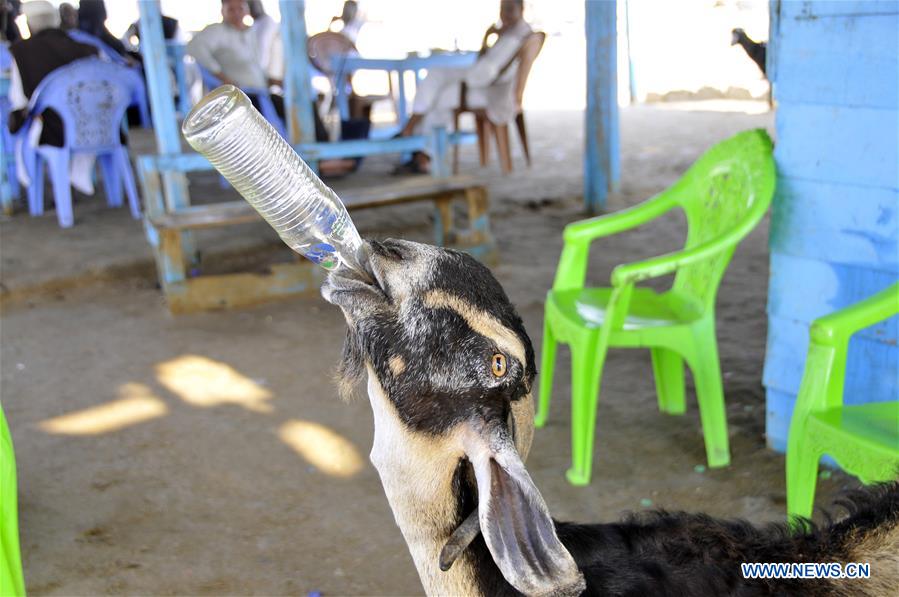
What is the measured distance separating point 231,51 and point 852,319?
667 cm

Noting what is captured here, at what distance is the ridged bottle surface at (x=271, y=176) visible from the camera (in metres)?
1.25

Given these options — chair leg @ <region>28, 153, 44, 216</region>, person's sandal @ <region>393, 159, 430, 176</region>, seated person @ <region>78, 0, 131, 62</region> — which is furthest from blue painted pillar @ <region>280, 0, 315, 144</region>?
seated person @ <region>78, 0, 131, 62</region>

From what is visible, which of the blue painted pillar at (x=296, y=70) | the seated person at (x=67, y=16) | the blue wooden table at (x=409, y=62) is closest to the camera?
the blue painted pillar at (x=296, y=70)

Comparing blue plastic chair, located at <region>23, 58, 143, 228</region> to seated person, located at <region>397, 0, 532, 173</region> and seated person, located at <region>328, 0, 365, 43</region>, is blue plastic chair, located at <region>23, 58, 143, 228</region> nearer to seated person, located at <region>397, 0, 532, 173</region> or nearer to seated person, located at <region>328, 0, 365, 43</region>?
seated person, located at <region>397, 0, 532, 173</region>

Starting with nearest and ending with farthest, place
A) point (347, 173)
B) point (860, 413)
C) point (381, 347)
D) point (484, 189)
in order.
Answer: point (381, 347) → point (860, 413) → point (484, 189) → point (347, 173)

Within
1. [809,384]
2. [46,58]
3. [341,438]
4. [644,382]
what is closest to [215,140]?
[809,384]

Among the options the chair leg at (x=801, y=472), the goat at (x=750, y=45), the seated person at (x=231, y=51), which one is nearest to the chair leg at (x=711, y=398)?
the chair leg at (x=801, y=472)

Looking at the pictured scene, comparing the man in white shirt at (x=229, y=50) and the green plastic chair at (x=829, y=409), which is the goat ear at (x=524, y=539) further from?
the man in white shirt at (x=229, y=50)

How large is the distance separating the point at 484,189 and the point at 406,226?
1175mm

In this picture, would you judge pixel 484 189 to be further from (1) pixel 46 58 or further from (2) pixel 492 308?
(2) pixel 492 308

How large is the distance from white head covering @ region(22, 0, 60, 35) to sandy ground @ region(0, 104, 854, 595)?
2.18 m

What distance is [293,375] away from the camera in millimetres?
4539

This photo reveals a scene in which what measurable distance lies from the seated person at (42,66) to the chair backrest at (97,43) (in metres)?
0.14

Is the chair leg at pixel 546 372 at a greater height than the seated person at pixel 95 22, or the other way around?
the seated person at pixel 95 22
